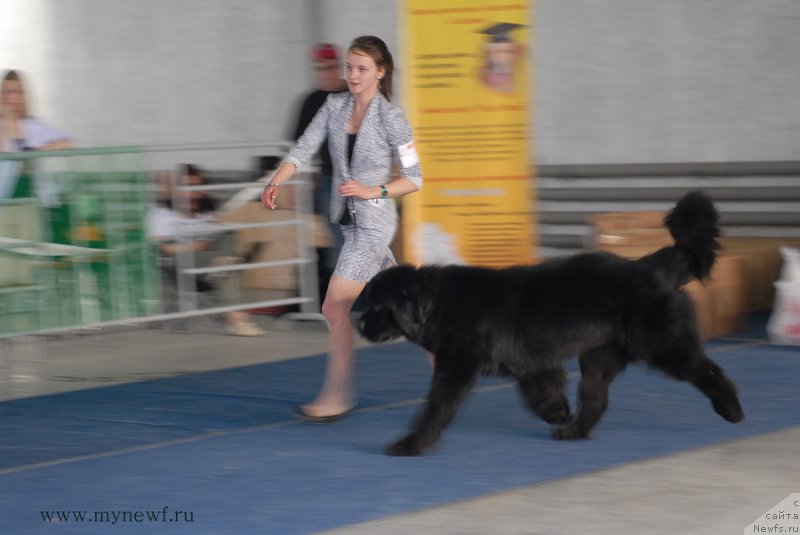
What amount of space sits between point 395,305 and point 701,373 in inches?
53.5

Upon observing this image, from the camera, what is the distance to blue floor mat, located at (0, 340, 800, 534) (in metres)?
4.81

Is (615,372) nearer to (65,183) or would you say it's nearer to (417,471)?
(417,471)

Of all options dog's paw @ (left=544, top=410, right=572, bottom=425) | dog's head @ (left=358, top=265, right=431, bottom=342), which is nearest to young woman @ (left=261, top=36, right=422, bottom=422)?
dog's head @ (left=358, top=265, right=431, bottom=342)

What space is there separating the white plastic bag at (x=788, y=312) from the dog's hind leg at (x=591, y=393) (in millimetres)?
2702

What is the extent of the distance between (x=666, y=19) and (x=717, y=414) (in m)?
6.24

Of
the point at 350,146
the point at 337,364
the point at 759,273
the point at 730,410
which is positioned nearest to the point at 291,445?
the point at 337,364

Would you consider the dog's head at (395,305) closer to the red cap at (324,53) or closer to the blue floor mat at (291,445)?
the blue floor mat at (291,445)

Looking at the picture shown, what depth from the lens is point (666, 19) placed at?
449 inches

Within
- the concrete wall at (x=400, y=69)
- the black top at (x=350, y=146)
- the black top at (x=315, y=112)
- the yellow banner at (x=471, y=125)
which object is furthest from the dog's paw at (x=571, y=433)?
the concrete wall at (x=400, y=69)

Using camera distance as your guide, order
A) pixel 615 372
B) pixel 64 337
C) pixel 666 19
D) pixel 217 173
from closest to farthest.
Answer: pixel 615 372 < pixel 64 337 < pixel 666 19 < pixel 217 173

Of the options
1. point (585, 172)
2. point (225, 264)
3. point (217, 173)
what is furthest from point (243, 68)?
point (225, 264)

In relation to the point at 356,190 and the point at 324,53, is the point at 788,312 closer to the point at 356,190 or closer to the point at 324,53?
the point at 356,190

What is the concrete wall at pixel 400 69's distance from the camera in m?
10.9

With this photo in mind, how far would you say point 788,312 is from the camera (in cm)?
802
